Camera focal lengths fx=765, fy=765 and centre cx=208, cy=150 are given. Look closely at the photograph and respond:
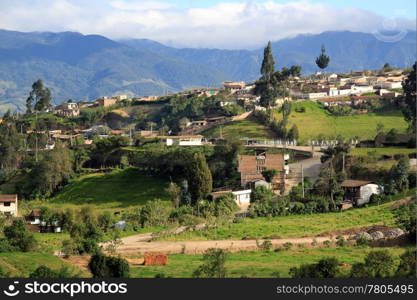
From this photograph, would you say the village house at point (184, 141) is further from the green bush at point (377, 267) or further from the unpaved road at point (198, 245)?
the green bush at point (377, 267)

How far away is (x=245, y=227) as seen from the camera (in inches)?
1505

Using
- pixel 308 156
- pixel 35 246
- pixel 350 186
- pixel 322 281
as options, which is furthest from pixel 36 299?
pixel 308 156

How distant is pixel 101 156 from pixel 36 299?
44.4m

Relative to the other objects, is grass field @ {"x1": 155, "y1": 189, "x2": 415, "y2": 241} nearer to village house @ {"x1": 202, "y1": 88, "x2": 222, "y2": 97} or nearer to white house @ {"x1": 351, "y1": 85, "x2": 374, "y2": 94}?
white house @ {"x1": 351, "y1": 85, "x2": 374, "y2": 94}

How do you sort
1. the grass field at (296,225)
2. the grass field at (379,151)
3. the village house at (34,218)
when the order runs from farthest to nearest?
the grass field at (379,151) < the village house at (34,218) < the grass field at (296,225)

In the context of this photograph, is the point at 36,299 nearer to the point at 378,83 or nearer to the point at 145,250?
the point at 145,250

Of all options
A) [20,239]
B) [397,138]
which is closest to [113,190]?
[397,138]

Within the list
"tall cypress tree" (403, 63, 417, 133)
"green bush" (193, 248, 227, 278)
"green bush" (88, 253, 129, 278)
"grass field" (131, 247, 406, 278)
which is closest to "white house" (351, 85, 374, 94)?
"tall cypress tree" (403, 63, 417, 133)

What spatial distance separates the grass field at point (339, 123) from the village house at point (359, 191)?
1698 cm

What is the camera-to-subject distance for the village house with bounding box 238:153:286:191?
49.9 metres

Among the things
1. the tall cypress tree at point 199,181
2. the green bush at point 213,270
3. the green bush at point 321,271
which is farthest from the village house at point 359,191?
the green bush at point 321,271

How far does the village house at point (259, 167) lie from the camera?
49.9 metres

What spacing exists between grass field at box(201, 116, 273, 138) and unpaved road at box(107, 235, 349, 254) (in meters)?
31.2

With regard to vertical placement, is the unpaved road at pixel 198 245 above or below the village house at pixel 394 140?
below
